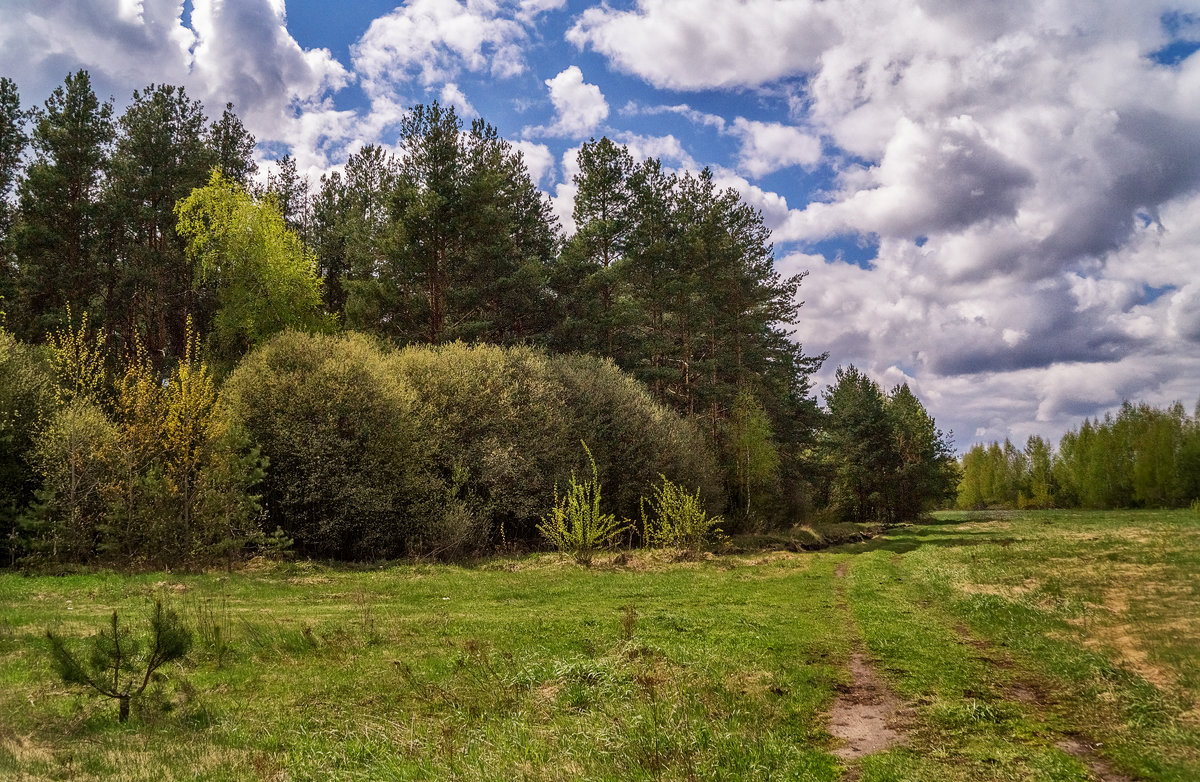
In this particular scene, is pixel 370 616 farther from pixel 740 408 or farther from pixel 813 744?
pixel 740 408

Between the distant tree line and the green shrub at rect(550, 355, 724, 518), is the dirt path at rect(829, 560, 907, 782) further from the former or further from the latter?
the green shrub at rect(550, 355, 724, 518)

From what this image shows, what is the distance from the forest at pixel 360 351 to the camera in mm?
24172

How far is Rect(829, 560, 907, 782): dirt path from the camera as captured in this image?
26.0 ft

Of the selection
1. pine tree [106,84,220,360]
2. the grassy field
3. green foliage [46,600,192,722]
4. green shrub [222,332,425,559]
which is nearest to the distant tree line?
the grassy field

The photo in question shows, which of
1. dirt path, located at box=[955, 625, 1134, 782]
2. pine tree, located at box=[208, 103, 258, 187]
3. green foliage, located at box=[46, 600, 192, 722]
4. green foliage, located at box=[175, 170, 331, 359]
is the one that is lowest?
dirt path, located at box=[955, 625, 1134, 782]

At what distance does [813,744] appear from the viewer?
8.05 m

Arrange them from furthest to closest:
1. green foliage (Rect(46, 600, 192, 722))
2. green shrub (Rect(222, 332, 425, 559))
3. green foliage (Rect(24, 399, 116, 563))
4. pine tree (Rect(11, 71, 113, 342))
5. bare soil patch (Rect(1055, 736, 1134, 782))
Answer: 1. pine tree (Rect(11, 71, 113, 342))
2. green shrub (Rect(222, 332, 425, 559))
3. green foliage (Rect(24, 399, 116, 563))
4. green foliage (Rect(46, 600, 192, 722))
5. bare soil patch (Rect(1055, 736, 1134, 782))

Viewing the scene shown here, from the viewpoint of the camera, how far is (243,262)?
37406 millimetres

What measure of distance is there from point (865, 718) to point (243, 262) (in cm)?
3905

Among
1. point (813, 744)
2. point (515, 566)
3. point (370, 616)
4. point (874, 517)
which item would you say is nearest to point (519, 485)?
point (515, 566)

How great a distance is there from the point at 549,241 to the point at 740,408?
64.4 ft

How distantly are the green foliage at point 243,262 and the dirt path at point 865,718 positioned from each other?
1367 inches

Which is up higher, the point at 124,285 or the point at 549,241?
the point at 549,241

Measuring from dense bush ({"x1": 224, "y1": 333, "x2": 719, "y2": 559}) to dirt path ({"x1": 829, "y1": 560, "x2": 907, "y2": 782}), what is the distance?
20002 mm
